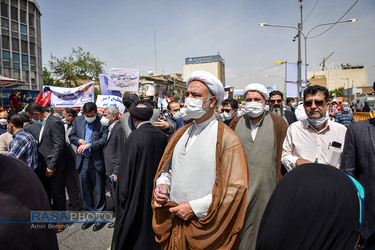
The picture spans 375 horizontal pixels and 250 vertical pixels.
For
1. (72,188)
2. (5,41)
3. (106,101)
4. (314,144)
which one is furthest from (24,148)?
(5,41)

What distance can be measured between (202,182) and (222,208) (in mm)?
246

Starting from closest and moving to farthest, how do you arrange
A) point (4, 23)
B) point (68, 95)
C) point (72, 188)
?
1. point (72, 188)
2. point (68, 95)
3. point (4, 23)

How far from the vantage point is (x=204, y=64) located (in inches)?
3615

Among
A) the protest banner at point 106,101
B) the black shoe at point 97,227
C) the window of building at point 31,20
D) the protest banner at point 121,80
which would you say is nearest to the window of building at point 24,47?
the window of building at point 31,20

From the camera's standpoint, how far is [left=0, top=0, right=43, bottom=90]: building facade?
3000 centimetres

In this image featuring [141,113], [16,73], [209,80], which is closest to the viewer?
[209,80]

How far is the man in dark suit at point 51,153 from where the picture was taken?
12.3 ft

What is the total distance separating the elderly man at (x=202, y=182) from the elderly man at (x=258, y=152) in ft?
2.19

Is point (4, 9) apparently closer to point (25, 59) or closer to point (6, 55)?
point (6, 55)

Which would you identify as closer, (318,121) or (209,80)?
(209,80)

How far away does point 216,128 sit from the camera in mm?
1822

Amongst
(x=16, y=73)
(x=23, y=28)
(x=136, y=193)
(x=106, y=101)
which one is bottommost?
(x=136, y=193)

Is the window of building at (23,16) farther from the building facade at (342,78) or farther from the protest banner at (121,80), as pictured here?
the building facade at (342,78)

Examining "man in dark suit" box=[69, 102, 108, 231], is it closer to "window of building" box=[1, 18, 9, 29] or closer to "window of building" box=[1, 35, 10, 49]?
"window of building" box=[1, 35, 10, 49]
